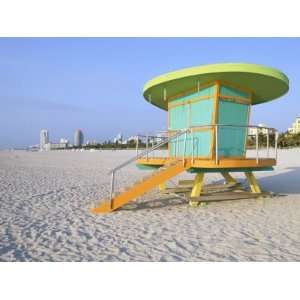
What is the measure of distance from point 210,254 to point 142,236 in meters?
1.51

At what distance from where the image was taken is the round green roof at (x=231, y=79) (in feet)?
26.1

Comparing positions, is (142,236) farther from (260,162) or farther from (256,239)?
(260,162)

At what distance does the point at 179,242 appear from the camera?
5.50m

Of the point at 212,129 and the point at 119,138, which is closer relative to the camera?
the point at 212,129

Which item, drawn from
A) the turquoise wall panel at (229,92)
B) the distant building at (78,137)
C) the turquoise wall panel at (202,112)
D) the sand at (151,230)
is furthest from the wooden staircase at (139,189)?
the distant building at (78,137)

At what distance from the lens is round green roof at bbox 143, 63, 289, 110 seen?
795 cm

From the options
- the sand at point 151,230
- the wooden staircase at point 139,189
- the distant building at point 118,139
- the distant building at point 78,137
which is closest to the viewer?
the sand at point 151,230

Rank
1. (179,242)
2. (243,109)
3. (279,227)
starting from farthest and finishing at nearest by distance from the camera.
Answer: (243,109) < (279,227) < (179,242)

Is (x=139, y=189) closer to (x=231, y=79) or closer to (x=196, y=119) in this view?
(x=196, y=119)

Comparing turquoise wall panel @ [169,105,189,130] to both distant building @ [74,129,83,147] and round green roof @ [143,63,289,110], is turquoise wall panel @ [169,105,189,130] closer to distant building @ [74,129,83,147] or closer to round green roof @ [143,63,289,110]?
round green roof @ [143,63,289,110]

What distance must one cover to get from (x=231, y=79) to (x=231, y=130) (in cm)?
158

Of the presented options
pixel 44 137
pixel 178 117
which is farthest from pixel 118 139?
pixel 178 117

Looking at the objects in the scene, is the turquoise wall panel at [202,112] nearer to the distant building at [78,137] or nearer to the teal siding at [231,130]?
the teal siding at [231,130]
